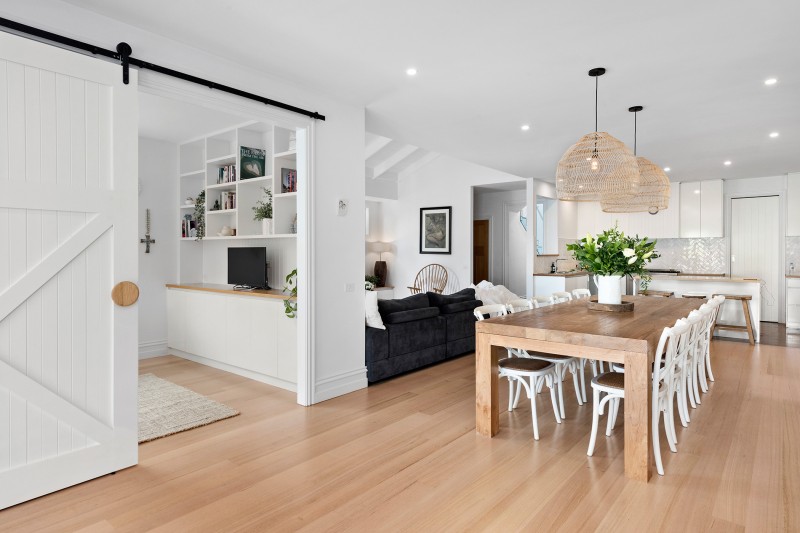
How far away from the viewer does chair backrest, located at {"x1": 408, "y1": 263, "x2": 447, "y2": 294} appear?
9539 millimetres

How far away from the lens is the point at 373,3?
2641mm

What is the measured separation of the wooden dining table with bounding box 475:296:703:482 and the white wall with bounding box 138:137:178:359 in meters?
4.34

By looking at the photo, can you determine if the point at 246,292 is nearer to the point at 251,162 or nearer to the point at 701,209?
the point at 251,162

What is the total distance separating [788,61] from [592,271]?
78.4 inches

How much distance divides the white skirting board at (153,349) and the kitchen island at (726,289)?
23.5 ft

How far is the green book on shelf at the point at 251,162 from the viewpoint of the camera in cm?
547

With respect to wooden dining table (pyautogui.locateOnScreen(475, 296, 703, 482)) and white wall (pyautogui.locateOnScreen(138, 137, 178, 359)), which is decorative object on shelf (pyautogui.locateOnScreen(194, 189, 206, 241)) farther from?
wooden dining table (pyautogui.locateOnScreen(475, 296, 703, 482))

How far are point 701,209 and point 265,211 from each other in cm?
759

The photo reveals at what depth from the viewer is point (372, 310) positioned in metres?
4.63

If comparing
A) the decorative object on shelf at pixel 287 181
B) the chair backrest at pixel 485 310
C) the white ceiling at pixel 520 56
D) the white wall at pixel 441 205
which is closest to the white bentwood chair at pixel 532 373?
the chair backrest at pixel 485 310

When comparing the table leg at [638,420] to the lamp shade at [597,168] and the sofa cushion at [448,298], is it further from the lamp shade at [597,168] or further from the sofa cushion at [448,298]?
the sofa cushion at [448,298]

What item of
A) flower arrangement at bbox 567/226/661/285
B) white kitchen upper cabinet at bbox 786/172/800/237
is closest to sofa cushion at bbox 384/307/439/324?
flower arrangement at bbox 567/226/661/285

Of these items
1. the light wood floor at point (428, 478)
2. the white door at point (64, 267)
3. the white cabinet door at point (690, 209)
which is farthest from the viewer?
the white cabinet door at point (690, 209)

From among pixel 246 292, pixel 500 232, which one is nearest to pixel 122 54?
pixel 246 292
